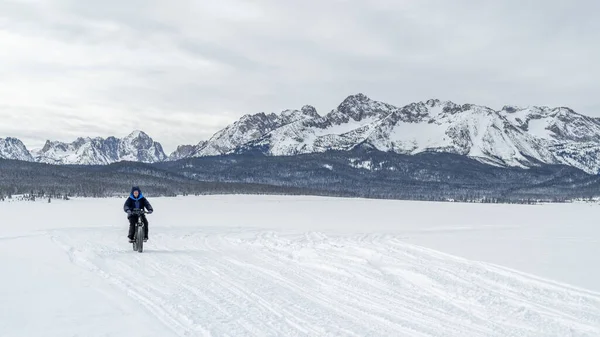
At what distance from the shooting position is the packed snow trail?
30.0ft

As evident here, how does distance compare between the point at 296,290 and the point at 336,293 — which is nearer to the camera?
the point at 336,293

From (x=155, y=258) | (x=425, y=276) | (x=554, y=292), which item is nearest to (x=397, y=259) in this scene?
(x=425, y=276)

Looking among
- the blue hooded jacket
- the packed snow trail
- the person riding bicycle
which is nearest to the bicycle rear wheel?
the person riding bicycle

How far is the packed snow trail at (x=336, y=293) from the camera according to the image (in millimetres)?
9148

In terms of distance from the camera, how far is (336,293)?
1184cm

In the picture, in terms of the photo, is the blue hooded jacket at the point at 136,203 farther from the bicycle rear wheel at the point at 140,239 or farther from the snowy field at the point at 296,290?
the snowy field at the point at 296,290

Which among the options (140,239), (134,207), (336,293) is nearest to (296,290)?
(336,293)

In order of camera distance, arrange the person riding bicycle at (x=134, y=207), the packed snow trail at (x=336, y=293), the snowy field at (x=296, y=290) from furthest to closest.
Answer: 1. the person riding bicycle at (x=134, y=207)
2. the packed snow trail at (x=336, y=293)
3. the snowy field at (x=296, y=290)

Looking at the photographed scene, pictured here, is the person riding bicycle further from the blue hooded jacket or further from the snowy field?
the snowy field

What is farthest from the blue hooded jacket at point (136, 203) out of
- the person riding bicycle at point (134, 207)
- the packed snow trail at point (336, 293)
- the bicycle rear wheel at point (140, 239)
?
the packed snow trail at point (336, 293)

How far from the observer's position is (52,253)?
56.5ft

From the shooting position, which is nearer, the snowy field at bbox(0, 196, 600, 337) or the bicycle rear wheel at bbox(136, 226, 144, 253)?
the snowy field at bbox(0, 196, 600, 337)

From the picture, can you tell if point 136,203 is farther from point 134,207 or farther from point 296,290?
point 296,290

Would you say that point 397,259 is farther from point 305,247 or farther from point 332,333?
point 332,333
